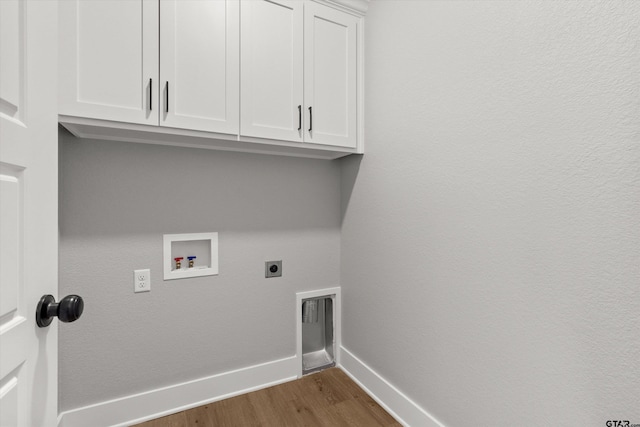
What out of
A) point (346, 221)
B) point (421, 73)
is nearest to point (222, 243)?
point (346, 221)

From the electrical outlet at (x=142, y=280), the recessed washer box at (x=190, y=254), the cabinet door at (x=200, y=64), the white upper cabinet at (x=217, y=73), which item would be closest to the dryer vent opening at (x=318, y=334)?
the recessed washer box at (x=190, y=254)

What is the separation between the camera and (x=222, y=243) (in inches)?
67.6

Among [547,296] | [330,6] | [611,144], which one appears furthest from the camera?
[330,6]

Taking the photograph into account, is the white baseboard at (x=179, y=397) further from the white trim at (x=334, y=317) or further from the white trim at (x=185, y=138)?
the white trim at (x=185, y=138)

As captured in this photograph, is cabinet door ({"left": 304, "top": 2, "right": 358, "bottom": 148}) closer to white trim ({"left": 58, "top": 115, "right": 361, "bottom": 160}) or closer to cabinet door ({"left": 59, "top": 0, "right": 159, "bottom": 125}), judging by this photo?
white trim ({"left": 58, "top": 115, "right": 361, "bottom": 160})

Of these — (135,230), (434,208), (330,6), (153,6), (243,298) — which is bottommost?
(243,298)

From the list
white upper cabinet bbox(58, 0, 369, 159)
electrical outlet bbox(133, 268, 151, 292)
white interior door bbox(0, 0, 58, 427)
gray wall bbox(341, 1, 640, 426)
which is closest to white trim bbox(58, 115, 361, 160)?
white upper cabinet bbox(58, 0, 369, 159)

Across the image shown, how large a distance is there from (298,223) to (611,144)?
152 centimetres

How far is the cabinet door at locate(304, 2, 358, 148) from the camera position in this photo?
1615mm

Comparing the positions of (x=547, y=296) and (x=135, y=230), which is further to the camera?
(x=135, y=230)

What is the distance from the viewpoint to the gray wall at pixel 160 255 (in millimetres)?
1414

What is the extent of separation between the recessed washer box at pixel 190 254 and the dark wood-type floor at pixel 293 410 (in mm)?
764

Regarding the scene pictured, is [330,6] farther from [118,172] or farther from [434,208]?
[118,172]

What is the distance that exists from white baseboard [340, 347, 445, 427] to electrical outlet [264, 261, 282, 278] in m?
0.75
